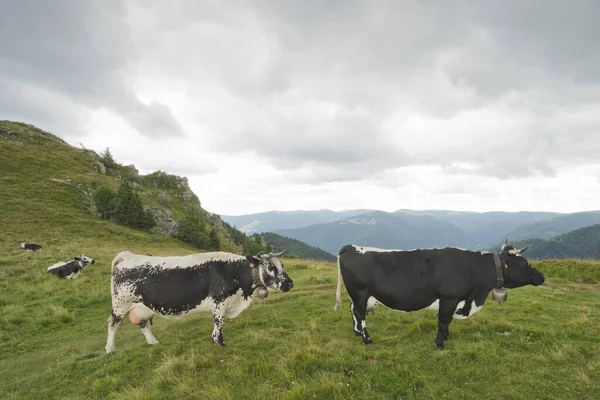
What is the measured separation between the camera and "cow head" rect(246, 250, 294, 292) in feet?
33.4

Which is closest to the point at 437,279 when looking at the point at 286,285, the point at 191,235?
the point at 286,285

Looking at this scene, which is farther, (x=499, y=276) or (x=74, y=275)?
(x=74, y=275)

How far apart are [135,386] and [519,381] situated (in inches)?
321

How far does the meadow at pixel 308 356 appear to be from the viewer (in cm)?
670

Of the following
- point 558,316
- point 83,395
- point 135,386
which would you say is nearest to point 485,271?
point 558,316

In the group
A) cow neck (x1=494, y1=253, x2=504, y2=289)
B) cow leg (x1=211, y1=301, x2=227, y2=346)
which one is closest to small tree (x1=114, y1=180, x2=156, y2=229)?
cow leg (x1=211, y1=301, x2=227, y2=346)

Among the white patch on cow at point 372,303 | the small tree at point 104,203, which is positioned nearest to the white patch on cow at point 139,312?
the white patch on cow at point 372,303

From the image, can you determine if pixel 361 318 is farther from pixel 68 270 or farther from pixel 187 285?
pixel 68 270

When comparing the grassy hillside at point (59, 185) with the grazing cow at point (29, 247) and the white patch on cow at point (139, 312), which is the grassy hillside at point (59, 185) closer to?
the grazing cow at point (29, 247)

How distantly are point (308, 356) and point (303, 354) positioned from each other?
19cm

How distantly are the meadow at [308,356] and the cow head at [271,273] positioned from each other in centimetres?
151

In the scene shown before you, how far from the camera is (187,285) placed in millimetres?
9898

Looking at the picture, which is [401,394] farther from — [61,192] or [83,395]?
[61,192]

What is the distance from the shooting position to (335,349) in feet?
28.4
